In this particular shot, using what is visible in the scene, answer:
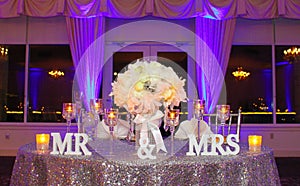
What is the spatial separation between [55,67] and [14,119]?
1241 millimetres

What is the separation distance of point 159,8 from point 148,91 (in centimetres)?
431

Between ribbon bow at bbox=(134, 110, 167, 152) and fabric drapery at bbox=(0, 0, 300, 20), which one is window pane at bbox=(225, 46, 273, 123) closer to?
fabric drapery at bbox=(0, 0, 300, 20)

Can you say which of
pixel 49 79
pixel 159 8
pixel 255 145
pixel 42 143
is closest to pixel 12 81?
pixel 49 79

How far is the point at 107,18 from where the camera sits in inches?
Answer: 262

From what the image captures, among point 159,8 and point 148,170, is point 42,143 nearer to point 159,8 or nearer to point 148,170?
point 148,170

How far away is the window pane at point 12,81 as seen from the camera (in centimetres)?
685

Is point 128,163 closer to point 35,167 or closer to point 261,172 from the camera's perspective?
point 35,167

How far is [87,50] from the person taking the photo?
638cm

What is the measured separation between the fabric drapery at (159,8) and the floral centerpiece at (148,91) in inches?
164

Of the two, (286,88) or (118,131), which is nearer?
(118,131)

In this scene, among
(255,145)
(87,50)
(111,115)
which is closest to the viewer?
(111,115)

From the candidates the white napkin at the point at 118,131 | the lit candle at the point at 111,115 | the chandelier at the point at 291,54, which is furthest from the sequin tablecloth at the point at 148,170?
the chandelier at the point at 291,54

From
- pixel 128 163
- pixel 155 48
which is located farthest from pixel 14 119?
pixel 128 163

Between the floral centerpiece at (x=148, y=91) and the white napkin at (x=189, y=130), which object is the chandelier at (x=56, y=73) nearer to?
the white napkin at (x=189, y=130)
